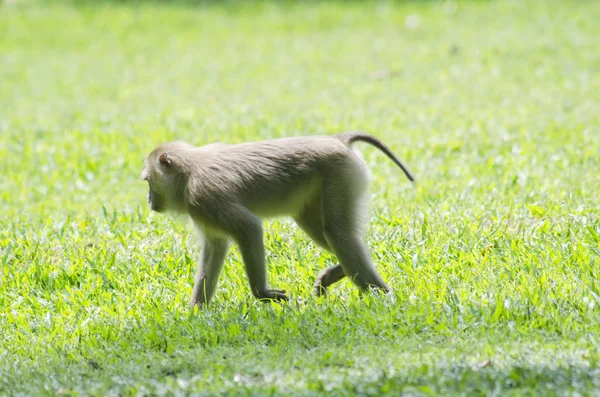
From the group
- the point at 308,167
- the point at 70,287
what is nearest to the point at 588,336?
the point at 308,167

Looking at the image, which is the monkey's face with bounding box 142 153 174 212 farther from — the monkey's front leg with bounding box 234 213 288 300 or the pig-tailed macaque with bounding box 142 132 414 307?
the monkey's front leg with bounding box 234 213 288 300

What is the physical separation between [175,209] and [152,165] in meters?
0.34

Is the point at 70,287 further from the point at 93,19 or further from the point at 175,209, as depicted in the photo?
the point at 93,19

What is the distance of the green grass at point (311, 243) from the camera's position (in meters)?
4.94

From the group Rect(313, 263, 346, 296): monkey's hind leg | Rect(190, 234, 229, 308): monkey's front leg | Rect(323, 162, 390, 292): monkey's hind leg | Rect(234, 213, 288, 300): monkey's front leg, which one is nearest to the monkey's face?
Rect(190, 234, 229, 308): monkey's front leg

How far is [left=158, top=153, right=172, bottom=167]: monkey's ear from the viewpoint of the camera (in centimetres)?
594

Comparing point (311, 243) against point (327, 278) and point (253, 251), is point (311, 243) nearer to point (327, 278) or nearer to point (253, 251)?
point (327, 278)

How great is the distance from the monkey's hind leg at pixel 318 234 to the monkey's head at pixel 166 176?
2.85 ft

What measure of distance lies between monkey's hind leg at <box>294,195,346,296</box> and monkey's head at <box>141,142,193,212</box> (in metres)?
0.87

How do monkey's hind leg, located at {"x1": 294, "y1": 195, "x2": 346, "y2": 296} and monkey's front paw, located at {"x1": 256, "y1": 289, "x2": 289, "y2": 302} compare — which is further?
monkey's hind leg, located at {"x1": 294, "y1": 195, "x2": 346, "y2": 296}

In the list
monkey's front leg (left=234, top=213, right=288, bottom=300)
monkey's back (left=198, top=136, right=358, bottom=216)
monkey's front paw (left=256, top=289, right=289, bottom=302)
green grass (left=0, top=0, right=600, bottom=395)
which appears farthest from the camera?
monkey's back (left=198, top=136, right=358, bottom=216)

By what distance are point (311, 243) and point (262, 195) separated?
126cm

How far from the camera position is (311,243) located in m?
7.08

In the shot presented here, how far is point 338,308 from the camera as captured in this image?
5.73 meters
